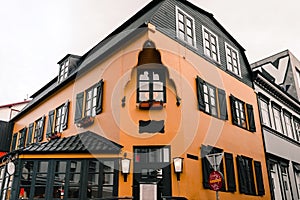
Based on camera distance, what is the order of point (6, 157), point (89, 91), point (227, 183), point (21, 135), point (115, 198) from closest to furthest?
point (115, 198), point (6, 157), point (227, 183), point (89, 91), point (21, 135)

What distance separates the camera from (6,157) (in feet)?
39.3

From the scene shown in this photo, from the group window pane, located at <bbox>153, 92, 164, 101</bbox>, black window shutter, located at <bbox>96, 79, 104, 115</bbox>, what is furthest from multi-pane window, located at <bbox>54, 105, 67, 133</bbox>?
window pane, located at <bbox>153, 92, 164, 101</bbox>

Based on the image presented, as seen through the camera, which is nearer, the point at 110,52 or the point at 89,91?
the point at 110,52

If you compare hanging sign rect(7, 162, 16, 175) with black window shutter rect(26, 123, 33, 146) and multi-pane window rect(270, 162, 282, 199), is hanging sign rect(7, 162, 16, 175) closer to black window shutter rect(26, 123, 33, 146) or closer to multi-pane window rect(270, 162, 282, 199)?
black window shutter rect(26, 123, 33, 146)

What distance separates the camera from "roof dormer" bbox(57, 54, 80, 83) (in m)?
17.2

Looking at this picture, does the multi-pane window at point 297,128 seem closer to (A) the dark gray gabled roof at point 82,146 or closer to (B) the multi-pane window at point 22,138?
(A) the dark gray gabled roof at point 82,146

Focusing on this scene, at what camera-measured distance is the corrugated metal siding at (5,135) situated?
2273cm

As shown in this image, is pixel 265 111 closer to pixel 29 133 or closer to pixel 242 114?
pixel 242 114

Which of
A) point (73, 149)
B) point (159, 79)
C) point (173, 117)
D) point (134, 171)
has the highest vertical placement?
point (159, 79)

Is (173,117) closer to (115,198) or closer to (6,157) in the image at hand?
(115,198)

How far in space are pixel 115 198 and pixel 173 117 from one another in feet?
11.6

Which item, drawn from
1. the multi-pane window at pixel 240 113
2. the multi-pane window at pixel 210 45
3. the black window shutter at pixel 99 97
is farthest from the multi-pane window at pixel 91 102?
the multi-pane window at pixel 240 113

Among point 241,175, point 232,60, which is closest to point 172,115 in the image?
point 241,175

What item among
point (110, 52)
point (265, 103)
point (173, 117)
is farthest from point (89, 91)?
point (265, 103)
